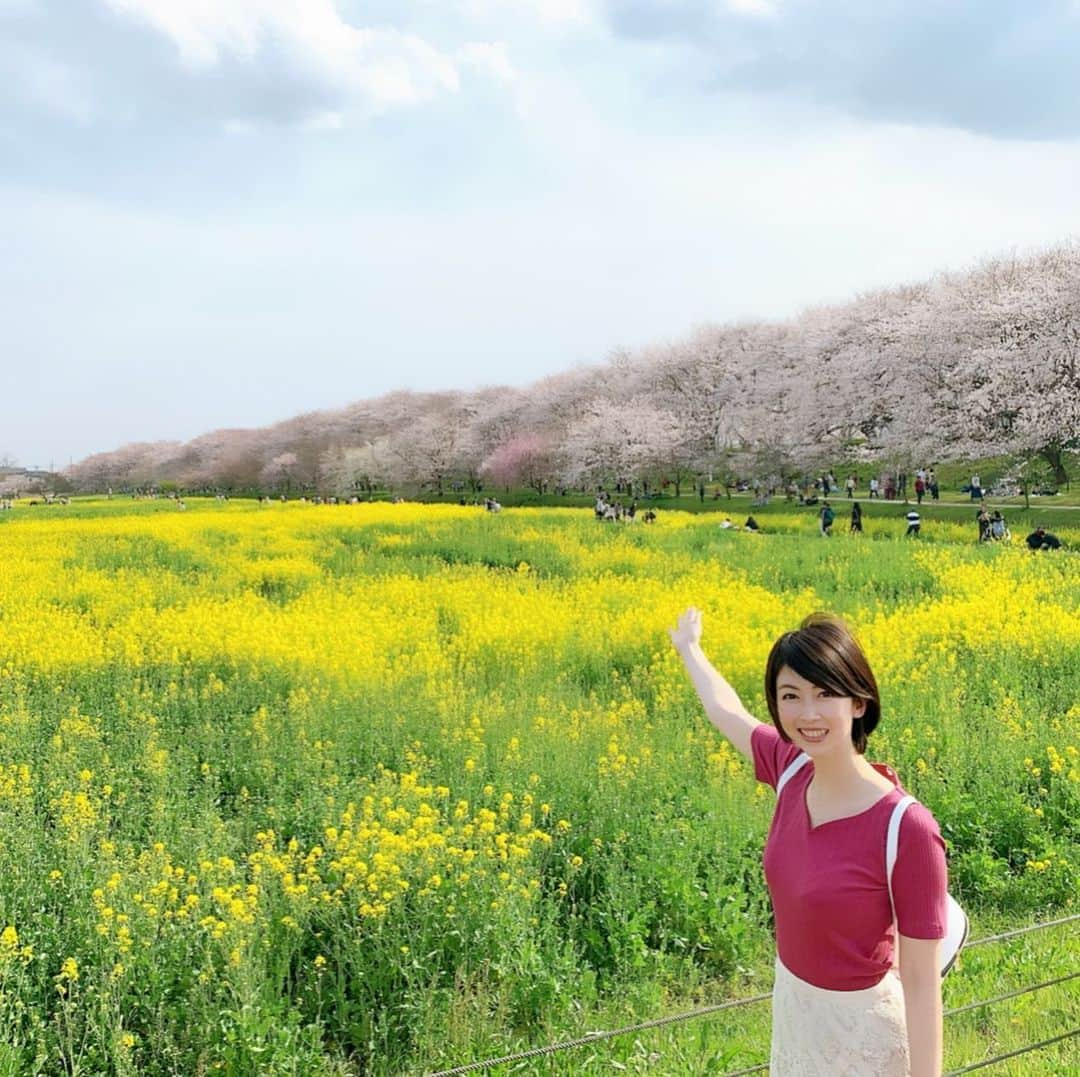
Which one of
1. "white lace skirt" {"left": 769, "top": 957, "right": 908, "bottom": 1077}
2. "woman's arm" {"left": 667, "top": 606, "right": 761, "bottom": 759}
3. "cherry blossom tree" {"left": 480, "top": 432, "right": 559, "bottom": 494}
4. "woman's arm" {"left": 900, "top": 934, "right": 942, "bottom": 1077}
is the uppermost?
"cherry blossom tree" {"left": 480, "top": 432, "right": 559, "bottom": 494}

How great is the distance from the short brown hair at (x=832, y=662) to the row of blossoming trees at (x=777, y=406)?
33733 mm

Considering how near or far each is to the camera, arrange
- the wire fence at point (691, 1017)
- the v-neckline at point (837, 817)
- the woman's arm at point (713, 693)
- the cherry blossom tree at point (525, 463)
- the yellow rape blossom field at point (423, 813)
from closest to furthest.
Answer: the v-neckline at point (837, 817) → the woman's arm at point (713, 693) → the wire fence at point (691, 1017) → the yellow rape blossom field at point (423, 813) → the cherry blossom tree at point (525, 463)

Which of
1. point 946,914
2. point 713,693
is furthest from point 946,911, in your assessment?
point 713,693

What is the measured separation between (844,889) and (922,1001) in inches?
10.3

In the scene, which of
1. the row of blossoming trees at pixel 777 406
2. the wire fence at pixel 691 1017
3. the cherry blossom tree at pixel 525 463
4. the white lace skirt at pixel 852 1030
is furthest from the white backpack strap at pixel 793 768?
the cherry blossom tree at pixel 525 463

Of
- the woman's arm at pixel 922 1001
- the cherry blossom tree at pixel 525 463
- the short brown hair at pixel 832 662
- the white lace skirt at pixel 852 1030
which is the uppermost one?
the cherry blossom tree at pixel 525 463

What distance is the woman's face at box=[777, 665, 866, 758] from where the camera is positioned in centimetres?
206

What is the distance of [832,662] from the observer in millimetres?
2049

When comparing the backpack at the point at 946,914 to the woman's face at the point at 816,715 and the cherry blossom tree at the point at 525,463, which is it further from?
the cherry blossom tree at the point at 525,463

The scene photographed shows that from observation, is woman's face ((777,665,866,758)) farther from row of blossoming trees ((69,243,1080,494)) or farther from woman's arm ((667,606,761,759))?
row of blossoming trees ((69,243,1080,494))

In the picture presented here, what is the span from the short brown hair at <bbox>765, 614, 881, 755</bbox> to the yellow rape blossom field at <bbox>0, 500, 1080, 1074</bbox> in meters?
2.51

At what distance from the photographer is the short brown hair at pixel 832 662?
2.05 m

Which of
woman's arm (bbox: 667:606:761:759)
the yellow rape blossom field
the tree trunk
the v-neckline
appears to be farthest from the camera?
the tree trunk

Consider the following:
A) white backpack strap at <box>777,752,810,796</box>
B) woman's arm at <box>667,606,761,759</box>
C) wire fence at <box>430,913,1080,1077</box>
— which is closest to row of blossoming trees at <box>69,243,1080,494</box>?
wire fence at <box>430,913,1080,1077</box>
